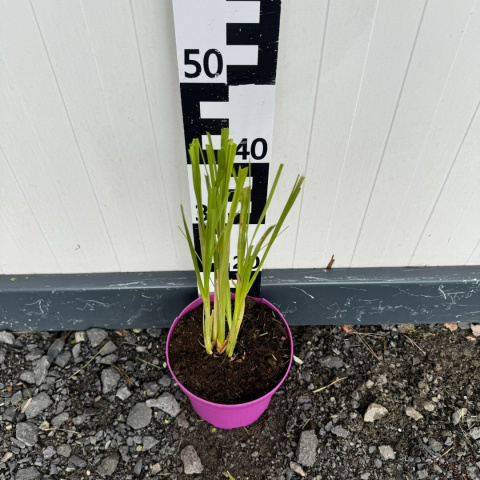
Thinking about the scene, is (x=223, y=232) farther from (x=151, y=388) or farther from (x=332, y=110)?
(x=151, y=388)

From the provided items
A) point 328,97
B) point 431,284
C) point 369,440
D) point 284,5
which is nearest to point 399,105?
point 328,97

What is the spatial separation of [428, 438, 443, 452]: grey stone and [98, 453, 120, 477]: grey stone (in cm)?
82

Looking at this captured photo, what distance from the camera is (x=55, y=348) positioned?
3.78 feet

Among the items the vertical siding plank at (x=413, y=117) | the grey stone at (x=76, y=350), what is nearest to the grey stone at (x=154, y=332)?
the grey stone at (x=76, y=350)

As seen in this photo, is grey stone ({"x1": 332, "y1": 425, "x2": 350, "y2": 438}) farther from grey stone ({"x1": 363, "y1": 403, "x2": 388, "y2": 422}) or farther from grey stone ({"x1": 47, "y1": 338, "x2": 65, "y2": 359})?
grey stone ({"x1": 47, "y1": 338, "x2": 65, "y2": 359})

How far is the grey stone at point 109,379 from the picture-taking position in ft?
3.51

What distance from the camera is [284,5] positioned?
69 centimetres

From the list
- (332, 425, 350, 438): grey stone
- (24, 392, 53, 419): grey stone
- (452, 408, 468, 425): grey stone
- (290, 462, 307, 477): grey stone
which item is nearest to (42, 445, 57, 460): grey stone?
(24, 392, 53, 419): grey stone

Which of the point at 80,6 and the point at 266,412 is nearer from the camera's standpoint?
the point at 80,6

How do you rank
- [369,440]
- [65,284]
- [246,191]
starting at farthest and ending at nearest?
1. [65,284]
2. [369,440]
3. [246,191]

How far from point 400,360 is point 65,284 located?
3.42 feet

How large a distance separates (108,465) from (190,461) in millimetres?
208

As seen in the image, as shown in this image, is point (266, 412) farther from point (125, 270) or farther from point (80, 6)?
point (80, 6)

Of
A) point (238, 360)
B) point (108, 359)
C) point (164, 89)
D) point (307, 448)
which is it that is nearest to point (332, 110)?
point (164, 89)
